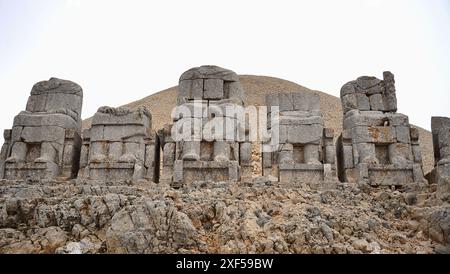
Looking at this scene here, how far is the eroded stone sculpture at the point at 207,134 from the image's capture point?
1155 cm

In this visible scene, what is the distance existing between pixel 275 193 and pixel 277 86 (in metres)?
42.3

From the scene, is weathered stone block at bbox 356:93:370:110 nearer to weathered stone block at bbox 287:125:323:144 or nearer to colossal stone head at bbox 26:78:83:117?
weathered stone block at bbox 287:125:323:144

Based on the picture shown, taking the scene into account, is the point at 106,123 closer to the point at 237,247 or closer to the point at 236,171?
the point at 236,171

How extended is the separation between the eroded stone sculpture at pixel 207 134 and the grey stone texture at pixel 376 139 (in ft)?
8.43

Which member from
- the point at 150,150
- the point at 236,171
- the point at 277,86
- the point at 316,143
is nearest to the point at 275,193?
the point at 236,171

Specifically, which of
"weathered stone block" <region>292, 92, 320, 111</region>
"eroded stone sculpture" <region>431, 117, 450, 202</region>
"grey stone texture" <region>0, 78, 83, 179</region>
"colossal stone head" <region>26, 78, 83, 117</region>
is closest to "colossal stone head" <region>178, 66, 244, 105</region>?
"weathered stone block" <region>292, 92, 320, 111</region>

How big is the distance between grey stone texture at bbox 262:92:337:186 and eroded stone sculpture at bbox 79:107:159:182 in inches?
114

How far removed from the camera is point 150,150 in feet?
40.2

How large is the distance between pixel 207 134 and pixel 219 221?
164 inches

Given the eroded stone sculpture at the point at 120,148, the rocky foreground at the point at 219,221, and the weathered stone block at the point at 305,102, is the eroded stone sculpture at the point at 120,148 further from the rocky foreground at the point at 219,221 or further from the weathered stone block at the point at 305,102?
the weathered stone block at the point at 305,102

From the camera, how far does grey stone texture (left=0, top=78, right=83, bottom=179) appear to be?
11992mm

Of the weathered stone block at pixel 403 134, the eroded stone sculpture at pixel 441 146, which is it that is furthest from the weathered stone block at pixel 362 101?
the eroded stone sculpture at pixel 441 146

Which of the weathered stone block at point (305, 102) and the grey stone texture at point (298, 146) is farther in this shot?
the weathered stone block at point (305, 102)

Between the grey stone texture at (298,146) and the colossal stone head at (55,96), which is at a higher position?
the colossal stone head at (55,96)
